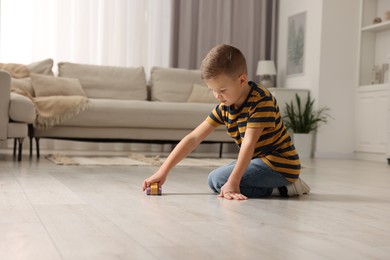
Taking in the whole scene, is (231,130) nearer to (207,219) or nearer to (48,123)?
(207,219)

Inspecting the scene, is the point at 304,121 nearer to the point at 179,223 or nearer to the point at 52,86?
the point at 52,86

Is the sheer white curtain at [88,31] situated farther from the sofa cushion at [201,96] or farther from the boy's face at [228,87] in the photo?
the boy's face at [228,87]

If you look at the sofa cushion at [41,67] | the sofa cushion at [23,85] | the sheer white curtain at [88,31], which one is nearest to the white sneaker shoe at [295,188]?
the sofa cushion at [23,85]

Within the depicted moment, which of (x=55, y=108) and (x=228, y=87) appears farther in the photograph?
(x=55, y=108)

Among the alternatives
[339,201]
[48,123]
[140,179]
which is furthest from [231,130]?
[48,123]

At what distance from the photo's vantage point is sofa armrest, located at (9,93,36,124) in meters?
4.17

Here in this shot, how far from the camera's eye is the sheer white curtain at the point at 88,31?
6.25 meters

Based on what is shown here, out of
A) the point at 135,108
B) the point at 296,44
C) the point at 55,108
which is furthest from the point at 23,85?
the point at 296,44

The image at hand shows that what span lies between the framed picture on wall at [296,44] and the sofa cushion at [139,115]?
5.38 ft

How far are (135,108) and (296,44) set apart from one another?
2.40 metres

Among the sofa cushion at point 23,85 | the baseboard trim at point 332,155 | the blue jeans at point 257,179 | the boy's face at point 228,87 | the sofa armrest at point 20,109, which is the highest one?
the sofa cushion at point 23,85

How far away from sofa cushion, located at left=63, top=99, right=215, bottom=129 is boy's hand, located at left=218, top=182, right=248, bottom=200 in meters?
2.83

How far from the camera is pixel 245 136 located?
2158 mm

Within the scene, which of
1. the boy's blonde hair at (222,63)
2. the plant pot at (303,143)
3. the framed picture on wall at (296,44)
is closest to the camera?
the boy's blonde hair at (222,63)
